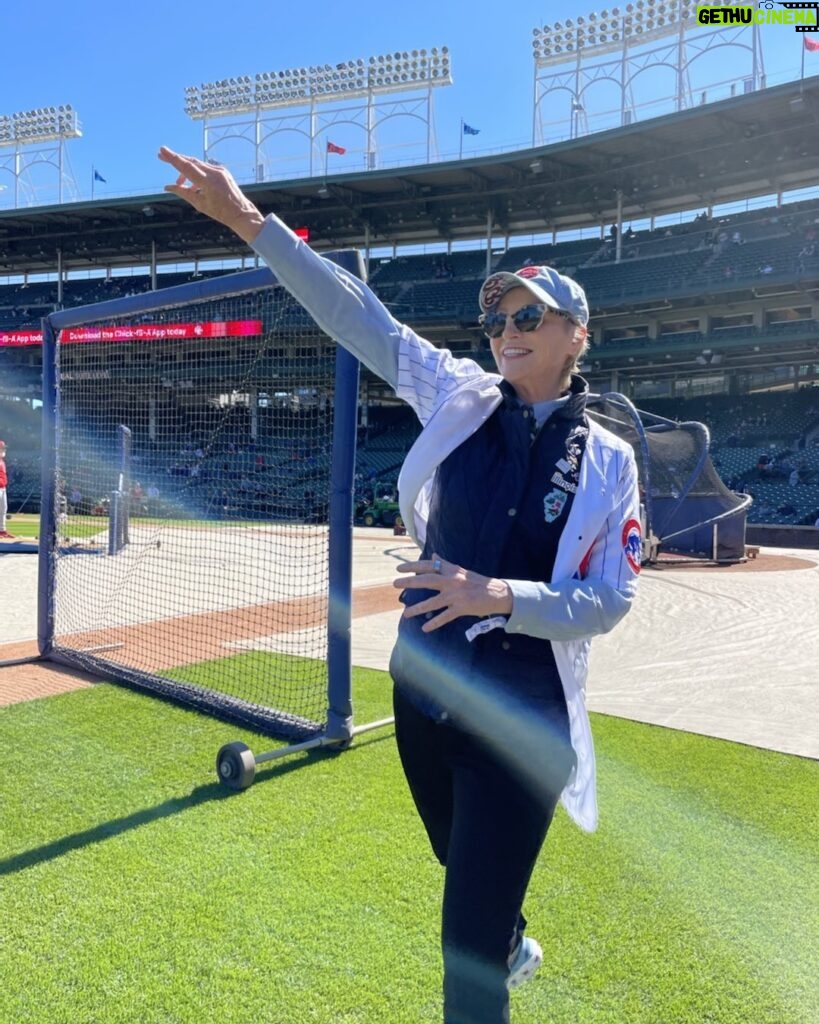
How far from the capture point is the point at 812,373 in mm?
33812

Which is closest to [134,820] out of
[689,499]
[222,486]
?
[222,486]

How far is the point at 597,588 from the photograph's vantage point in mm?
1637

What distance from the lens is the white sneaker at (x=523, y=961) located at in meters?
1.88

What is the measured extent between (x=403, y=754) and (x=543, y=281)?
1176 millimetres

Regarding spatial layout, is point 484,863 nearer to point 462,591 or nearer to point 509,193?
point 462,591

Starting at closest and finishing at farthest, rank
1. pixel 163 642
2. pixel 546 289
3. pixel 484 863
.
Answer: pixel 484 863, pixel 546 289, pixel 163 642

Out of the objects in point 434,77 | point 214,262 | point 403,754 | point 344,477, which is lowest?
point 403,754

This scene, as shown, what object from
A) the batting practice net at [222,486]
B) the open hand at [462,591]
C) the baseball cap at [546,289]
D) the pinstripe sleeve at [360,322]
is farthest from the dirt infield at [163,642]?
the open hand at [462,591]

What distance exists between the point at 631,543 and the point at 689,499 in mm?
14816

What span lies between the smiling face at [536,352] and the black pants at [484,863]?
81 centimetres

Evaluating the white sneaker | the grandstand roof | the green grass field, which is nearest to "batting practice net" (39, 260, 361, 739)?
the green grass field

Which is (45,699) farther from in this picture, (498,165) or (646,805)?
(498,165)

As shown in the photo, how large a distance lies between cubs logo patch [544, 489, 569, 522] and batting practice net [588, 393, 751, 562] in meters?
13.7

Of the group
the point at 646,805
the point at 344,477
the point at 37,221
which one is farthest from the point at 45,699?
the point at 37,221
